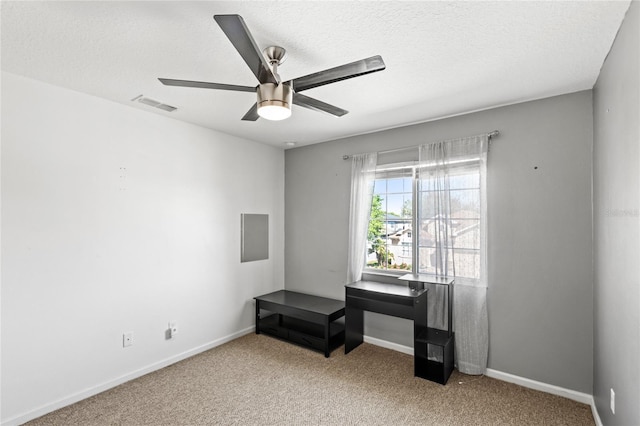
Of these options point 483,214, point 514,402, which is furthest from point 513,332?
point 483,214

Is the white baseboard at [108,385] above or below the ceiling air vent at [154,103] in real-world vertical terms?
A: below

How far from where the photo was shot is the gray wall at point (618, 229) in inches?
61.3

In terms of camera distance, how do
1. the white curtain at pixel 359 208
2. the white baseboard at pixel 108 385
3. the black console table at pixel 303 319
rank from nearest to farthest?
the white baseboard at pixel 108 385 < the black console table at pixel 303 319 < the white curtain at pixel 359 208

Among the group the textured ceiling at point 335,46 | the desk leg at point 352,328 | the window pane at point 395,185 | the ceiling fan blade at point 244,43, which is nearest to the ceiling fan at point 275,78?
the ceiling fan blade at point 244,43

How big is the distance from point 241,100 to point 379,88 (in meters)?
1.20

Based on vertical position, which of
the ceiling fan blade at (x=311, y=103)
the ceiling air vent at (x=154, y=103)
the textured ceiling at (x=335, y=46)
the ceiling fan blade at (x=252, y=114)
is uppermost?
the textured ceiling at (x=335, y=46)

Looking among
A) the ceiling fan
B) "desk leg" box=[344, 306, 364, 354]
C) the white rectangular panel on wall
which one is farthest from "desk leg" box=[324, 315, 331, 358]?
the ceiling fan

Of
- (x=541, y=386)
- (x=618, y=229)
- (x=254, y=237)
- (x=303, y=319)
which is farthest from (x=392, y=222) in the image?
(x=618, y=229)

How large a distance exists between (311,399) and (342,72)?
250cm

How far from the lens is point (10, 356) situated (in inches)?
91.0

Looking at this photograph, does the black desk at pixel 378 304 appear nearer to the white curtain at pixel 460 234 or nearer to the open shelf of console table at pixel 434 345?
the open shelf of console table at pixel 434 345

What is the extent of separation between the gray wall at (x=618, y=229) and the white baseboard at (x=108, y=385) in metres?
3.50

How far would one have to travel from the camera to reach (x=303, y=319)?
3.75 metres

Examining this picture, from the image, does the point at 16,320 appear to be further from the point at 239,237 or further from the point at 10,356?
the point at 239,237
